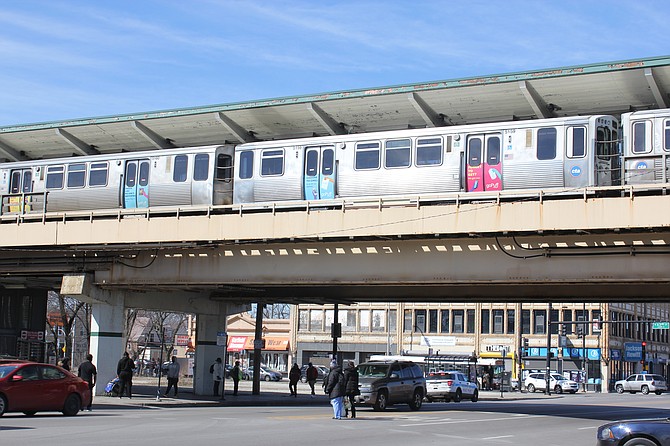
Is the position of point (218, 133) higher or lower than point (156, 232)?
higher

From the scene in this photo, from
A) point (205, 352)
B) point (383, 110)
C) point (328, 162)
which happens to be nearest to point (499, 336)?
point (205, 352)

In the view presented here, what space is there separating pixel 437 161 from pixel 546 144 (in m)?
3.31

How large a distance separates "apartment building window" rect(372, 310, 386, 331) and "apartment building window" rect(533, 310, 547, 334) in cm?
1404

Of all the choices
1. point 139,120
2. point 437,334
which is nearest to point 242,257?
point 139,120

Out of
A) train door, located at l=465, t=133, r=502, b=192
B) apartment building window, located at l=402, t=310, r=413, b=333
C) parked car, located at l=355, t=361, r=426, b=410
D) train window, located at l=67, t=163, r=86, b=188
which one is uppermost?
train window, located at l=67, t=163, r=86, b=188

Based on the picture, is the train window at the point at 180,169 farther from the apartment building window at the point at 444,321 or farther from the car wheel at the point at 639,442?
the apartment building window at the point at 444,321

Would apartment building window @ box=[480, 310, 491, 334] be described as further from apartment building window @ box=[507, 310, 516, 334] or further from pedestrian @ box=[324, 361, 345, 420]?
pedestrian @ box=[324, 361, 345, 420]

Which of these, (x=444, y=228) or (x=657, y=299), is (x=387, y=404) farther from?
(x=657, y=299)

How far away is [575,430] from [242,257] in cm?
1183

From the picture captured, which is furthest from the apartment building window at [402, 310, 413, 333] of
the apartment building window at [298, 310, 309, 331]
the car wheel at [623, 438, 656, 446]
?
the car wheel at [623, 438, 656, 446]

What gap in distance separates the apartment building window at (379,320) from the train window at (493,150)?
201 feet

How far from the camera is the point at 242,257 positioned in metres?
29.6

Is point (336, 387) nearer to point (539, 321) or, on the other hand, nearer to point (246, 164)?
point (246, 164)

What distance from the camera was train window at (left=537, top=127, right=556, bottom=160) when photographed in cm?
2550
